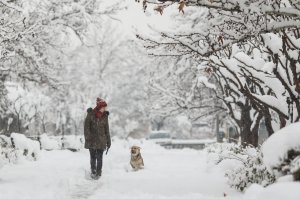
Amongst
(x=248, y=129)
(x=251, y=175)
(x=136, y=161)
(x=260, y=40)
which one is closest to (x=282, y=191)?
(x=251, y=175)

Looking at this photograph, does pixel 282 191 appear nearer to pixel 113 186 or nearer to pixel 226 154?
pixel 113 186

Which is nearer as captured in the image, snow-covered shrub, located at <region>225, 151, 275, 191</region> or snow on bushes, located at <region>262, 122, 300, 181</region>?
snow on bushes, located at <region>262, 122, 300, 181</region>

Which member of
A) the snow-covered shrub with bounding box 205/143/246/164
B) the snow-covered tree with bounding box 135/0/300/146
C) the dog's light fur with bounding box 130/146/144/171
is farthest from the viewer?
the dog's light fur with bounding box 130/146/144/171

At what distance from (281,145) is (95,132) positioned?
6363mm

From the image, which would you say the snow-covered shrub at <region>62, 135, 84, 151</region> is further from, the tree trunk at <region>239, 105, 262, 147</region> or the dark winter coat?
the dark winter coat

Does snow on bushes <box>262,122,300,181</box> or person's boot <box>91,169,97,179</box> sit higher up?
snow on bushes <box>262,122,300,181</box>

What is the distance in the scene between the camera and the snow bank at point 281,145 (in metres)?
5.37

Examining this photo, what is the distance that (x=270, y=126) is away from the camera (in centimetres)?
991

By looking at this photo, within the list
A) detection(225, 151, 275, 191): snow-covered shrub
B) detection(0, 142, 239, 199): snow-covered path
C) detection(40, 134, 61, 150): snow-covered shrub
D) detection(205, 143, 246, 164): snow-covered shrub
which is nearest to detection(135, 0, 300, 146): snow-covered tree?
detection(225, 151, 275, 191): snow-covered shrub

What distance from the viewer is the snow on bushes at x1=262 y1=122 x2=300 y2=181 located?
5.30m

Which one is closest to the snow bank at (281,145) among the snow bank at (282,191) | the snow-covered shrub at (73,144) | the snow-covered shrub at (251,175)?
the snow bank at (282,191)

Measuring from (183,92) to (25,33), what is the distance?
10751 millimetres

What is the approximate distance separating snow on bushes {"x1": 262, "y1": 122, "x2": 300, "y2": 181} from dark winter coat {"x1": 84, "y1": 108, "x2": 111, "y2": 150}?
5.91m

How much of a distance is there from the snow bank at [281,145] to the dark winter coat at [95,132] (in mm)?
5908
